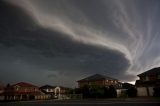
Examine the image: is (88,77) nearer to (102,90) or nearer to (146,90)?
(102,90)

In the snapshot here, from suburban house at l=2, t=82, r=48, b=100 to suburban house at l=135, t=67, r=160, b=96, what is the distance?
42544 mm

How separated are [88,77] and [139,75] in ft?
116

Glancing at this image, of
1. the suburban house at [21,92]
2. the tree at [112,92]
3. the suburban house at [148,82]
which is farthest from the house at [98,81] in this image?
the tree at [112,92]

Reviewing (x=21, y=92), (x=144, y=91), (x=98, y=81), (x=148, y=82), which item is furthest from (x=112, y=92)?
(x=21, y=92)

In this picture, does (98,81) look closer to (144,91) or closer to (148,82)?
(148,82)

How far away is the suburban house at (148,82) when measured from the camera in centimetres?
5238

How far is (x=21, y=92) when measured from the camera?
3322 inches

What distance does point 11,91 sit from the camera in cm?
8294

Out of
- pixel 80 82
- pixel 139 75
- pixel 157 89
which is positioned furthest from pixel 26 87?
pixel 157 89

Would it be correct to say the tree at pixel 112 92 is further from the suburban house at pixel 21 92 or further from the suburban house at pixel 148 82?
the suburban house at pixel 21 92

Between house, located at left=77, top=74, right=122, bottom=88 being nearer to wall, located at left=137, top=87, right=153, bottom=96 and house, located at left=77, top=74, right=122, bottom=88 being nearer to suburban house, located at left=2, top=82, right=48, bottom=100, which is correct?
suburban house, located at left=2, top=82, right=48, bottom=100

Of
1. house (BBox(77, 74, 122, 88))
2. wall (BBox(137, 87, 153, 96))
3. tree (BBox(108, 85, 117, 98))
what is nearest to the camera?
wall (BBox(137, 87, 153, 96))

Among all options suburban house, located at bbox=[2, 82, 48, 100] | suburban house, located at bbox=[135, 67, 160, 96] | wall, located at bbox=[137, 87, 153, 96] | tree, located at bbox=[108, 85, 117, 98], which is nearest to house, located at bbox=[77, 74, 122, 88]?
suburban house, located at bbox=[2, 82, 48, 100]

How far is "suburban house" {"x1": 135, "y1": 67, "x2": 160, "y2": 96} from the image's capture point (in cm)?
5238
